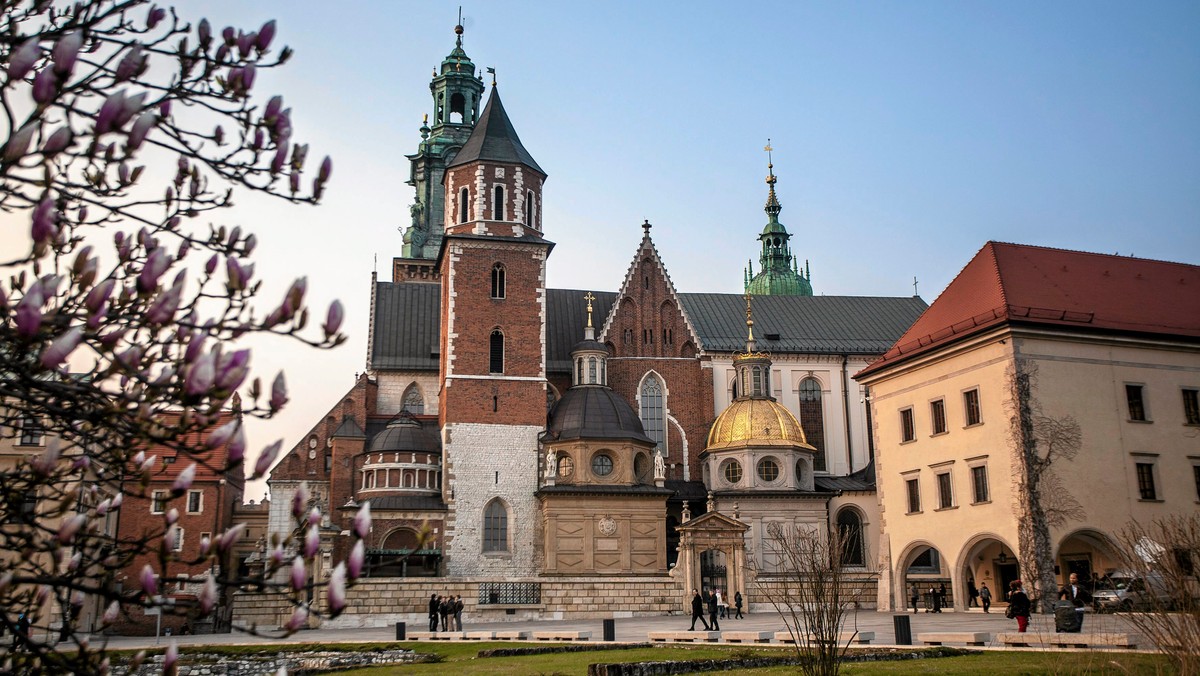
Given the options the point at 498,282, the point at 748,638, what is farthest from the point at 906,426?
the point at 498,282

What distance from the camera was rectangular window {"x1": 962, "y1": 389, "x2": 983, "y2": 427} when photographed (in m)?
33.1

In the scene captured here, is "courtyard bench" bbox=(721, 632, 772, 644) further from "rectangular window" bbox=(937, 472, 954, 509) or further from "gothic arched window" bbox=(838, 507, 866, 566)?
"gothic arched window" bbox=(838, 507, 866, 566)

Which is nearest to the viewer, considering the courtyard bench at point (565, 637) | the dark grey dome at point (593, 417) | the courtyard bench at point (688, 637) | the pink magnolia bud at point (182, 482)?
the pink magnolia bud at point (182, 482)

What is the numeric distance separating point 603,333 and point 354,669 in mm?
31299

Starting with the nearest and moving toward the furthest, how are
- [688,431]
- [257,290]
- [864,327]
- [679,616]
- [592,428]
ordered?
[257,290], [679,616], [592,428], [688,431], [864,327]

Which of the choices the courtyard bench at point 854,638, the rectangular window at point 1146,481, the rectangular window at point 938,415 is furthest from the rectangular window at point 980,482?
the courtyard bench at point 854,638

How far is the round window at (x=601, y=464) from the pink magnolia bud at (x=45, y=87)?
41082mm

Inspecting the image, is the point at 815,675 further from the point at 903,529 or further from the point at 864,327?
the point at 864,327

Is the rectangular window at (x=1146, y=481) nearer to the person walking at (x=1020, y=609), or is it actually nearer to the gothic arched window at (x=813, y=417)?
the person walking at (x=1020, y=609)

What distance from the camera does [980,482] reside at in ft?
107

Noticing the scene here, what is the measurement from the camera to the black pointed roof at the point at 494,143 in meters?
49.0

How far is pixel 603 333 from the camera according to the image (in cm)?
5241

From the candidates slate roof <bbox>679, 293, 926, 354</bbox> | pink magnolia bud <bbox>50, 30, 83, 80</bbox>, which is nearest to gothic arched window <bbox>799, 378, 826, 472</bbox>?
slate roof <bbox>679, 293, 926, 354</bbox>

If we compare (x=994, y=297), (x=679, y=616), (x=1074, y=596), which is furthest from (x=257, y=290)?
(x=679, y=616)
